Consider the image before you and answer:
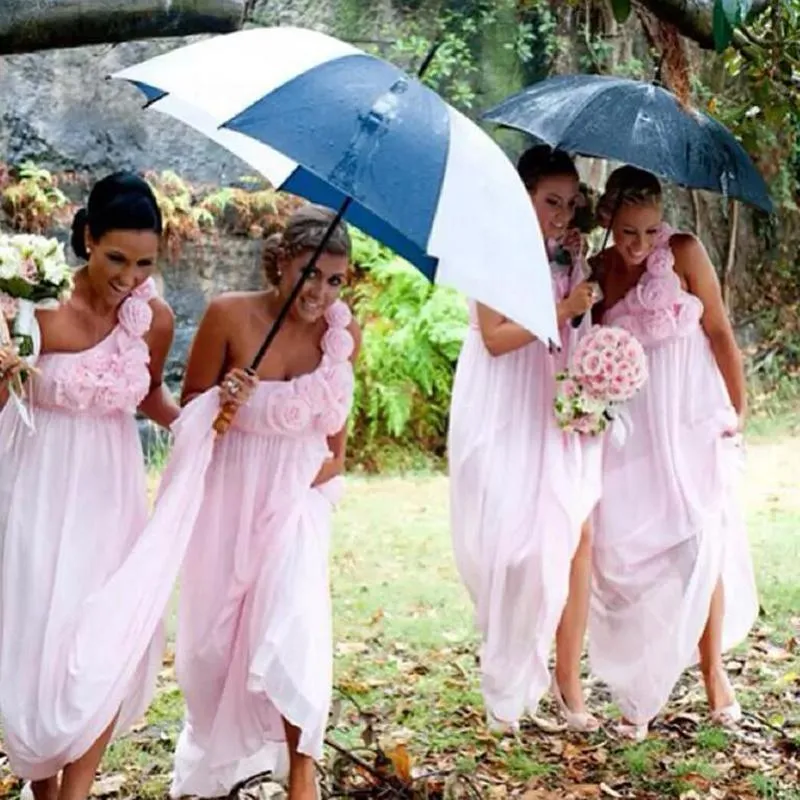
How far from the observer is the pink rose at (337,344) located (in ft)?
13.5

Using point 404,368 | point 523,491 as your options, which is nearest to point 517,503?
point 523,491

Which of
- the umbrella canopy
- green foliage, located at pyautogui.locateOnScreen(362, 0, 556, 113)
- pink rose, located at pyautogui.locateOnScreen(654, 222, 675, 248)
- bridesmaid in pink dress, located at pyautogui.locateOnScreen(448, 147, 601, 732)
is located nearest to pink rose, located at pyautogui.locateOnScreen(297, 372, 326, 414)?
bridesmaid in pink dress, located at pyautogui.locateOnScreen(448, 147, 601, 732)

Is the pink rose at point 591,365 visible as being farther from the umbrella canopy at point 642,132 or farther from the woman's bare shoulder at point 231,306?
the woman's bare shoulder at point 231,306

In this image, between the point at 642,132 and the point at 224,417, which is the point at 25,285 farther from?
the point at 642,132

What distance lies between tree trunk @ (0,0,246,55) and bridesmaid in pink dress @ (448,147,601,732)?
1.65 m

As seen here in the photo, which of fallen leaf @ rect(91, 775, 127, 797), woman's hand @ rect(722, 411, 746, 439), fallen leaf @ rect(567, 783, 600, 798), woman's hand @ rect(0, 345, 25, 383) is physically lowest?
fallen leaf @ rect(91, 775, 127, 797)

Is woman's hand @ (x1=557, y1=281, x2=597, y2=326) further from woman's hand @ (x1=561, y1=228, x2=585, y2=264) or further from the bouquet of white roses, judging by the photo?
the bouquet of white roses

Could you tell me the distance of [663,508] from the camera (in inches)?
200

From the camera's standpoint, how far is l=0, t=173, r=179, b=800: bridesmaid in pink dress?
12.3ft

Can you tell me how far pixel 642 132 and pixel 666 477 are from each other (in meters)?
1.27

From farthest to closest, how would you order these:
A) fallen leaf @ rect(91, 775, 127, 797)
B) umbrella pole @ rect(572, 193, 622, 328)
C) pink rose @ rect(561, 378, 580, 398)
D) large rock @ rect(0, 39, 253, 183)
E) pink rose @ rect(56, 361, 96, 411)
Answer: large rock @ rect(0, 39, 253, 183) → umbrella pole @ rect(572, 193, 622, 328) → pink rose @ rect(561, 378, 580, 398) → fallen leaf @ rect(91, 775, 127, 797) → pink rose @ rect(56, 361, 96, 411)

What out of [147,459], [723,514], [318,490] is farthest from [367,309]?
[318,490]

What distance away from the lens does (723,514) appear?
5188mm

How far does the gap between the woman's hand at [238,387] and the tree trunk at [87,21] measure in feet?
3.05
